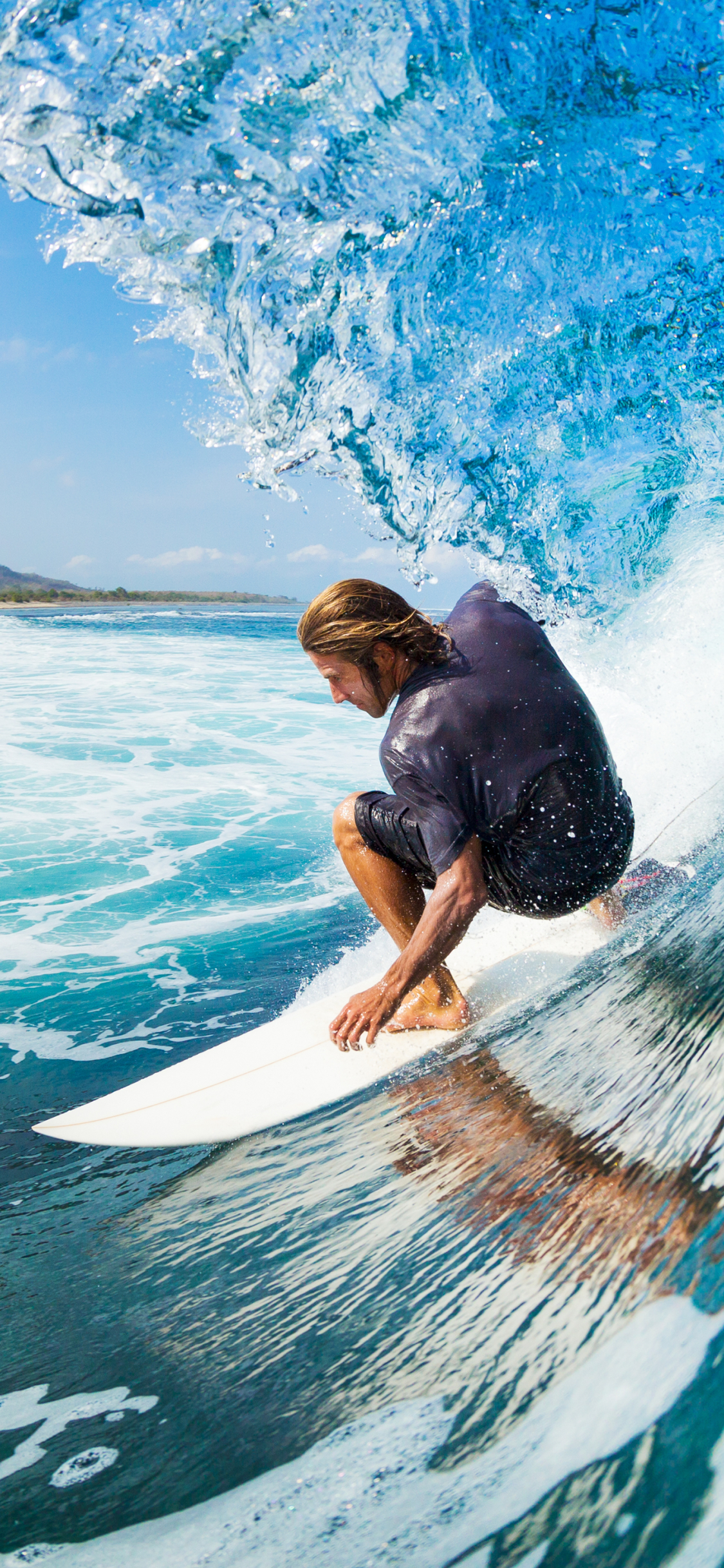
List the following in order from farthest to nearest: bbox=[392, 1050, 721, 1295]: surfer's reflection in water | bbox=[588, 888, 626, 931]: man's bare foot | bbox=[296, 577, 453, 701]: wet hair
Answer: bbox=[588, 888, 626, 931]: man's bare foot, bbox=[296, 577, 453, 701]: wet hair, bbox=[392, 1050, 721, 1295]: surfer's reflection in water

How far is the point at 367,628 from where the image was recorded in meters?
2.19

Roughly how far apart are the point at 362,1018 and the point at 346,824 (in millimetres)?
829

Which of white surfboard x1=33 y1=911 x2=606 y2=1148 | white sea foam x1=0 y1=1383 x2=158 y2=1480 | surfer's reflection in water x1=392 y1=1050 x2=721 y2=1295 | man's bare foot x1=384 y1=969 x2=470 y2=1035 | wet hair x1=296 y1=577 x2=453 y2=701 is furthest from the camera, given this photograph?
man's bare foot x1=384 y1=969 x2=470 y2=1035

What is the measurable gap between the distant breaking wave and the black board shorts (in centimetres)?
174

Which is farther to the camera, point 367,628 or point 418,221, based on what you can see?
point 418,221

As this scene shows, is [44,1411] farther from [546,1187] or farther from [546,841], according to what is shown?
[546,841]

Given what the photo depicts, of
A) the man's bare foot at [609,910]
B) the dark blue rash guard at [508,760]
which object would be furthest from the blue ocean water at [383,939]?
the dark blue rash guard at [508,760]

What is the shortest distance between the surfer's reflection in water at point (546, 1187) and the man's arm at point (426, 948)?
0.79 ft

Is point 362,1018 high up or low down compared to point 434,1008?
up

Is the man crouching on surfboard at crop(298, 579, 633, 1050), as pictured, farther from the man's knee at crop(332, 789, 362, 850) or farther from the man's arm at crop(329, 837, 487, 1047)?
the man's knee at crop(332, 789, 362, 850)

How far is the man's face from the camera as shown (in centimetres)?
226

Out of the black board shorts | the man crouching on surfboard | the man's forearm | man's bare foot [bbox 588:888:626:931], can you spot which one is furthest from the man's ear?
man's bare foot [bbox 588:888:626:931]

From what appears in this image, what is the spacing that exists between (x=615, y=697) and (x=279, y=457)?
2.72 m

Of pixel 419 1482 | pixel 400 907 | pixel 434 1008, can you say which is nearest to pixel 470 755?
pixel 400 907
